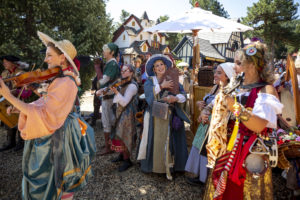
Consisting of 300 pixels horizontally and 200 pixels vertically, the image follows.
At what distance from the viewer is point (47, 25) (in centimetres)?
514

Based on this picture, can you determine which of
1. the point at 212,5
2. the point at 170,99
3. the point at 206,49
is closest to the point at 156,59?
the point at 170,99

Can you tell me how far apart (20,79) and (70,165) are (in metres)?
1.06

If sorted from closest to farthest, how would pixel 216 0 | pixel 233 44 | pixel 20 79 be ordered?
pixel 20 79
pixel 233 44
pixel 216 0

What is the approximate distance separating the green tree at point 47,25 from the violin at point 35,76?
10.1 feet

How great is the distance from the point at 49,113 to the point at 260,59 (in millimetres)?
2035

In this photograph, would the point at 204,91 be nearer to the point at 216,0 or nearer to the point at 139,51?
the point at 139,51

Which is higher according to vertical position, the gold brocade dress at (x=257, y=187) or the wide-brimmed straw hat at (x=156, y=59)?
the wide-brimmed straw hat at (x=156, y=59)

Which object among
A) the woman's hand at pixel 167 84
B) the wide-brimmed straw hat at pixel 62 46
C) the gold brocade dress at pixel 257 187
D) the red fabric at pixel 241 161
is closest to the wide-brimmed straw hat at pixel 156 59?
the woman's hand at pixel 167 84

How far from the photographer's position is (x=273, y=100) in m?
1.62

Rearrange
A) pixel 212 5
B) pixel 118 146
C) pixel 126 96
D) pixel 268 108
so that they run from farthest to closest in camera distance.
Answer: pixel 212 5
pixel 118 146
pixel 126 96
pixel 268 108

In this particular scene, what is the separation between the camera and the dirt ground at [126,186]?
3.05 metres

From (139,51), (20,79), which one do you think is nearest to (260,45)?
(20,79)

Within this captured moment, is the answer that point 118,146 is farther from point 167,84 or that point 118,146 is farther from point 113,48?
point 113,48

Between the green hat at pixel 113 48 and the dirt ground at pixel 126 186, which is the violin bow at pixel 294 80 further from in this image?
the green hat at pixel 113 48
